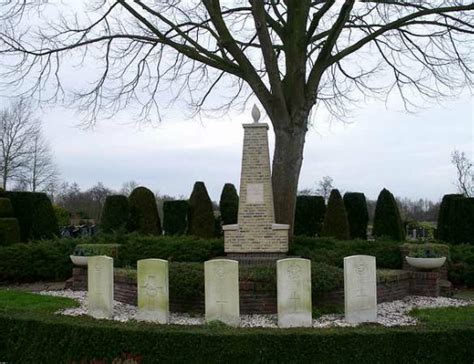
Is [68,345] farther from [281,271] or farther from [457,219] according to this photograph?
[457,219]

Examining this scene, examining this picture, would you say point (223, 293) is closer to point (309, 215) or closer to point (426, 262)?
point (426, 262)

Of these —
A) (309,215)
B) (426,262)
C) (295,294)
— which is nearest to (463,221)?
(309,215)

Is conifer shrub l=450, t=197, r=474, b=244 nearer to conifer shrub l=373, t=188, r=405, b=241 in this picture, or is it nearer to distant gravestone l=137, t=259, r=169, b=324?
conifer shrub l=373, t=188, r=405, b=241

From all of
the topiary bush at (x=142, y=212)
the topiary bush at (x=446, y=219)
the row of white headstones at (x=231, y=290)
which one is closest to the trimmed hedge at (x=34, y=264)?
the topiary bush at (x=142, y=212)

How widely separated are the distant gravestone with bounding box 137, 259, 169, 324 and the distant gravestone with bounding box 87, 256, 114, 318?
1.81 ft

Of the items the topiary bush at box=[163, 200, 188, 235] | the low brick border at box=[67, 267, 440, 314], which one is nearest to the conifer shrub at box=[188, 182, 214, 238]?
the topiary bush at box=[163, 200, 188, 235]

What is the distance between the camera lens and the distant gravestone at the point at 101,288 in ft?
27.5

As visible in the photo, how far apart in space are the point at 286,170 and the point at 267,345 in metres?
8.26

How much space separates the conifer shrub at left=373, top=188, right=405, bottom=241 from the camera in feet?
59.1

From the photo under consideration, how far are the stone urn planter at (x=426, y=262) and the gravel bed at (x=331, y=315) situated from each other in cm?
66

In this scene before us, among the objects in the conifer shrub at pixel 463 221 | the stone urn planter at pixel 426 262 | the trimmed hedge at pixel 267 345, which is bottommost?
the trimmed hedge at pixel 267 345

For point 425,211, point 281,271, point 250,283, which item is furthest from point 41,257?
point 425,211

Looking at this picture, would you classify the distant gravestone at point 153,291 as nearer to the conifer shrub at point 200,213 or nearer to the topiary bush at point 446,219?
the conifer shrub at point 200,213

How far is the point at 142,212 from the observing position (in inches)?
698
